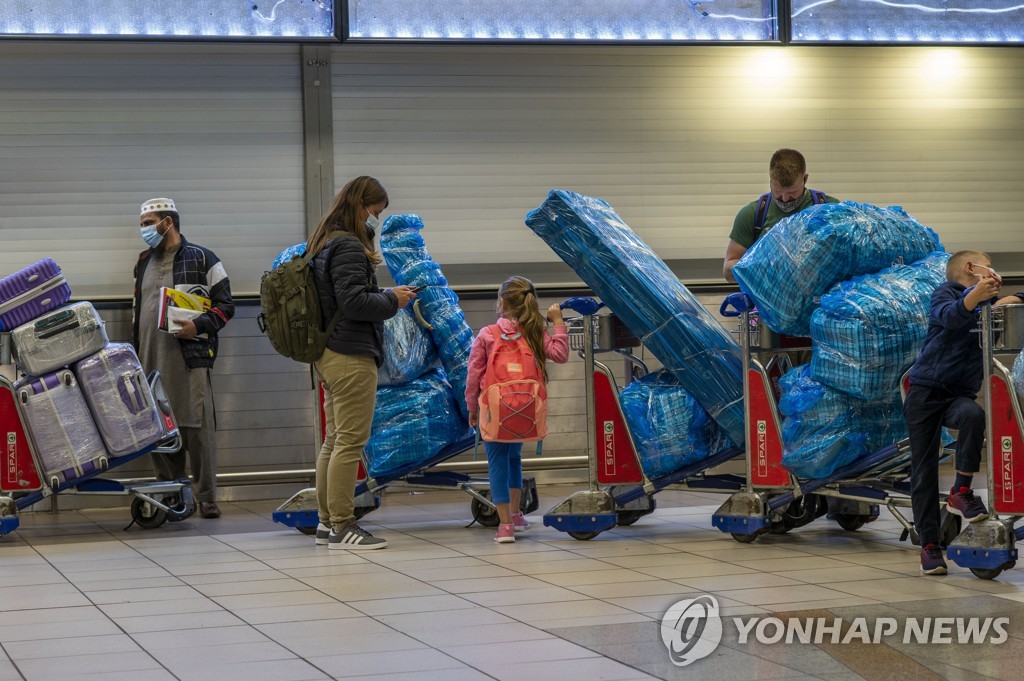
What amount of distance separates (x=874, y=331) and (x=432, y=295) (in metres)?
2.59

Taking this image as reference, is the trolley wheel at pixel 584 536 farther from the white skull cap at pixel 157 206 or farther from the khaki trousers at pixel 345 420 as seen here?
the white skull cap at pixel 157 206

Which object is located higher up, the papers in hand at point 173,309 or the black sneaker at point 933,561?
the papers in hand at point 173,309

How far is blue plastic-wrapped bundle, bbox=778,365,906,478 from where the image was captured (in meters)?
5.95

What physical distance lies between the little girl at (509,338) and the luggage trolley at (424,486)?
0.46 metres

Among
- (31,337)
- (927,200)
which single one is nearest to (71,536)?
(31,337)

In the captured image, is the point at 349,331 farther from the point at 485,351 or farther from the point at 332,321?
the point at 485,351

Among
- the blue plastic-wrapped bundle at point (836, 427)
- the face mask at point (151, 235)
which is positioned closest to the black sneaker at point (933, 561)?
the blue plastic-wrapped bundle at point (836, 427)

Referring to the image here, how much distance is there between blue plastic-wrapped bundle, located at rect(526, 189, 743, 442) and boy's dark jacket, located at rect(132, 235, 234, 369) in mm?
2499

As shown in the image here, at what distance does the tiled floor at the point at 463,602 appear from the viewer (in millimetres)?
3932

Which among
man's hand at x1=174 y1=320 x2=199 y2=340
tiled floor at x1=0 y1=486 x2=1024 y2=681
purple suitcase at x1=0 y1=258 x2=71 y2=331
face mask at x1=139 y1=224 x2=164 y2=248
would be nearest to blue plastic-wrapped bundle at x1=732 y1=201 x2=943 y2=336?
tiled floor at x1=0 y1=486 x2=1024 y2=681

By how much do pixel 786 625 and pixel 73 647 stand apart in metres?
2.25

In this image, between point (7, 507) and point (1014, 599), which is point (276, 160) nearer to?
point (7, 507)

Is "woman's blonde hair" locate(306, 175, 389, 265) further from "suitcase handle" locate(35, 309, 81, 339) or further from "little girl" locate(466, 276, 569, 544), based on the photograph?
"suitcase handle" locate(35, 309, 81, 339)

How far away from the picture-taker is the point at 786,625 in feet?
14.4
